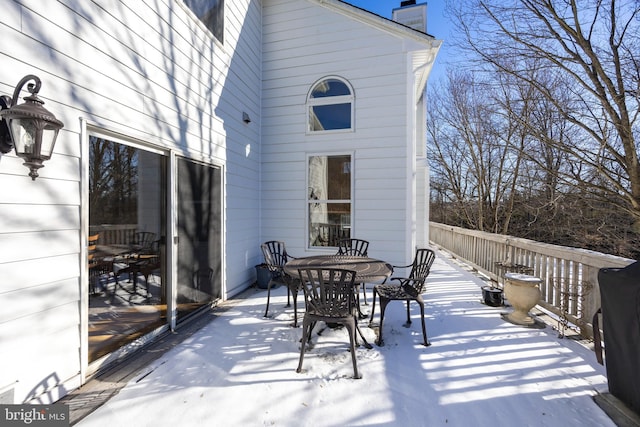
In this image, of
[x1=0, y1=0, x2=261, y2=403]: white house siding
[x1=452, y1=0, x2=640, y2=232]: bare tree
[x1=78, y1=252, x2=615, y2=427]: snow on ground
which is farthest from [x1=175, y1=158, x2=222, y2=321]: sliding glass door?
[x1=452, y1=0, x2=640, y2=232]: bare tree

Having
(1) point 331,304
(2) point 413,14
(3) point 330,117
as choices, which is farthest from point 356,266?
(2) point 413,14

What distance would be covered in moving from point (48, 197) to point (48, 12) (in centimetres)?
127

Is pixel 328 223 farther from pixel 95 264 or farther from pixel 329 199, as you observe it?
pixel 95 264

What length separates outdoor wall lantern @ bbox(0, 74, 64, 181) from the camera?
5.39 feet

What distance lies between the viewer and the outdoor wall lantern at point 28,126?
1.64 m

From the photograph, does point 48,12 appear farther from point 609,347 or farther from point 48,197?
point 609,347

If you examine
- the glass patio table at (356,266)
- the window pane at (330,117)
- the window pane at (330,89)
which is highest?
the window pane at (330,89)

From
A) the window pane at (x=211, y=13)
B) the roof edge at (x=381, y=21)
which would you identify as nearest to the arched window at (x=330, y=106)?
the roof edge at (x=381, y=21)

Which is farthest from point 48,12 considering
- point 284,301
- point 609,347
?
point 609,347

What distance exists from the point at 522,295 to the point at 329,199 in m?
3.17

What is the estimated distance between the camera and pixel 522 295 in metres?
3.33

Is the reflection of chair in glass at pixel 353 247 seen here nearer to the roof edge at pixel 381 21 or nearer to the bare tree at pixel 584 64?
the bare tree at pixel 584 64

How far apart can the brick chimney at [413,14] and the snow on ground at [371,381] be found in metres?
7.39

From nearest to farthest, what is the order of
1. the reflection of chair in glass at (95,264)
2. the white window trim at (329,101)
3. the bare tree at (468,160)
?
1. the reflection of chair in glass at (95,264)
2. the white window trim at (329,101)
3. the bare tree at (468,160)
